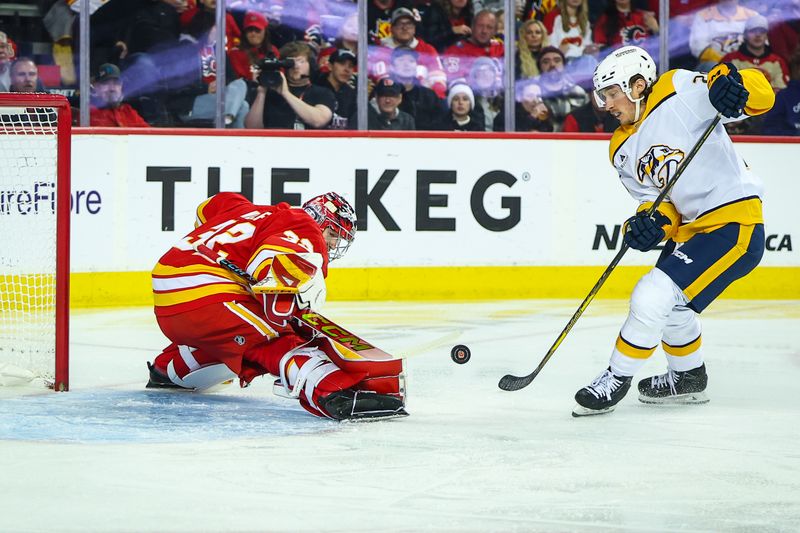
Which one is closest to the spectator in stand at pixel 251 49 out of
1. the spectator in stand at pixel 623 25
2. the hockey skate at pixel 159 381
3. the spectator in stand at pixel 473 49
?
the spectator in stand at pixel 473 49

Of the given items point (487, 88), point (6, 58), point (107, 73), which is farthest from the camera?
point (487, 88)

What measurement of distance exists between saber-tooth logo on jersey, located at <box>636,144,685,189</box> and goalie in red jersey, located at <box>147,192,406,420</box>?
922 mm

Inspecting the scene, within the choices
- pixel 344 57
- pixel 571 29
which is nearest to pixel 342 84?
pixel 344 57

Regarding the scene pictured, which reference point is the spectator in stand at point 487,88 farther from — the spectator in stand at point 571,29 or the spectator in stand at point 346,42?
the spectator in stand at point 346,42

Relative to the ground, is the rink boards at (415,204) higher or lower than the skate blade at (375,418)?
higher

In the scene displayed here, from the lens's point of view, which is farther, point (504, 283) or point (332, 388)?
point (504, 283)

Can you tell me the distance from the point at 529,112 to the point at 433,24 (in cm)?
77

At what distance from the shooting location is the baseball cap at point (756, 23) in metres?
7.61

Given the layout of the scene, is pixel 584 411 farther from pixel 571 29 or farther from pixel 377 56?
pixel 571 29

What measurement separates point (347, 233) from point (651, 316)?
3.01 feet

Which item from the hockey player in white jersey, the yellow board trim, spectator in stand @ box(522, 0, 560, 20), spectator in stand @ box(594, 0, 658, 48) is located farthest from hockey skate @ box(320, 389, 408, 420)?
spectator in stand @ box(594, 0, 658, 48)

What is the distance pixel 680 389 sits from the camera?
3910 millimetres

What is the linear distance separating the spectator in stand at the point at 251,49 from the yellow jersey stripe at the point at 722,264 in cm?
390

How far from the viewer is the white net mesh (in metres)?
5.05
